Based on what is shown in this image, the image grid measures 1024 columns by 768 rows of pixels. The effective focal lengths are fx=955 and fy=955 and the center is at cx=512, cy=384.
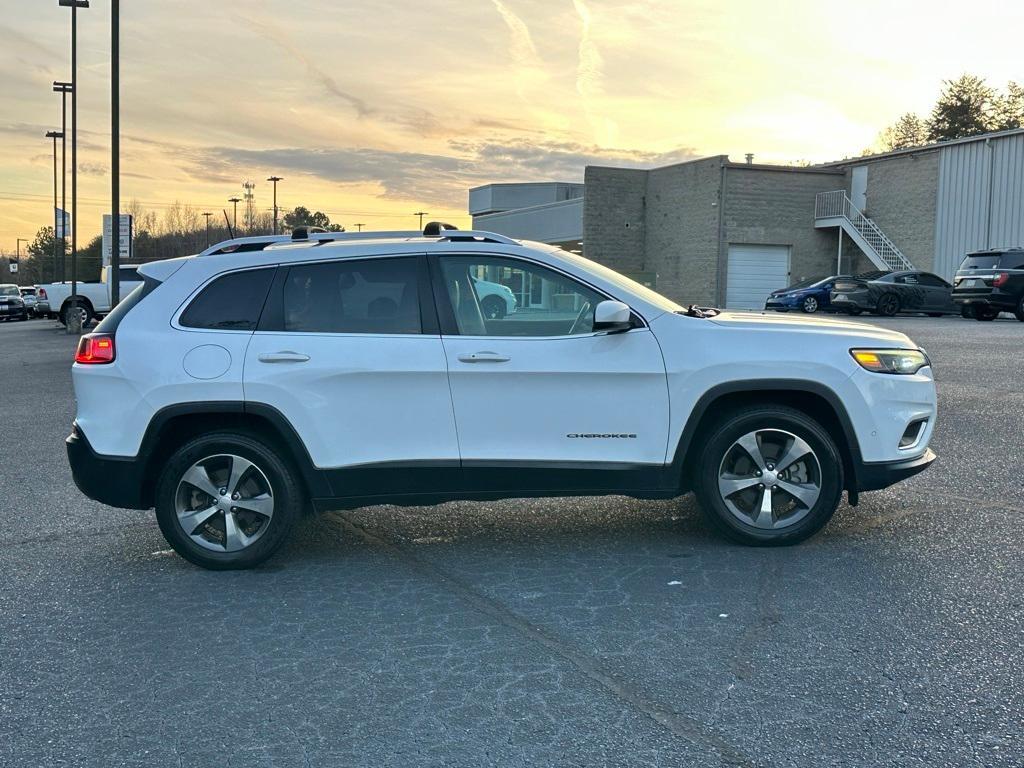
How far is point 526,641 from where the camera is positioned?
4184 millimetres

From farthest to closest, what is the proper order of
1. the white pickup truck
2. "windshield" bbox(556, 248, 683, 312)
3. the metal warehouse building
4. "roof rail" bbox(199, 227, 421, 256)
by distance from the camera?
the metal warehouse building < the white pickup truck < "roof rail" bbox(199, 227, 421, 256) < "windshield" bbox(556, 248, 683, 312)

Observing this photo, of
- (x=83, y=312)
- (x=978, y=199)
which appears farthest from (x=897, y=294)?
(x=83, y=312)

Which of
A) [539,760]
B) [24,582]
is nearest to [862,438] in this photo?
[539,760]

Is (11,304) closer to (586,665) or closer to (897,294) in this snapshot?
(897,294)

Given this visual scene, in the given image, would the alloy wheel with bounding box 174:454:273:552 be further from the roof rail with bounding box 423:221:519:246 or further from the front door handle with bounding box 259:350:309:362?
the roof rail with bounding box 423:221:519:246

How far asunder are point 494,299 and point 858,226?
39819mm

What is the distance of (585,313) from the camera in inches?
211

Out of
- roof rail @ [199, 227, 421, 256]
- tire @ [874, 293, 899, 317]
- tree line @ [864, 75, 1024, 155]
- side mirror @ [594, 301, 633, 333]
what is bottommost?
side mirror @ [594, 301, 633, 333]

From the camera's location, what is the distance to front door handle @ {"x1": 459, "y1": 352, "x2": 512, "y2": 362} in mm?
5203

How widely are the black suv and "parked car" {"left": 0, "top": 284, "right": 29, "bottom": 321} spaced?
1672 inches

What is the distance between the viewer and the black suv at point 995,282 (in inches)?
944

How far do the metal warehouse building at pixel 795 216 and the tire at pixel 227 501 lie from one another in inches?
1414

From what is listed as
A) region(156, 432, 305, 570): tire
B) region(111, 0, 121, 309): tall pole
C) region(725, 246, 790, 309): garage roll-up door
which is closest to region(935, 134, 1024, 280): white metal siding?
region(725, 246, 790, 309): garage roll-up door

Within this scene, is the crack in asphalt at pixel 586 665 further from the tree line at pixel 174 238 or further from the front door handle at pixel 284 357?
the tree line at pixel 174 238
